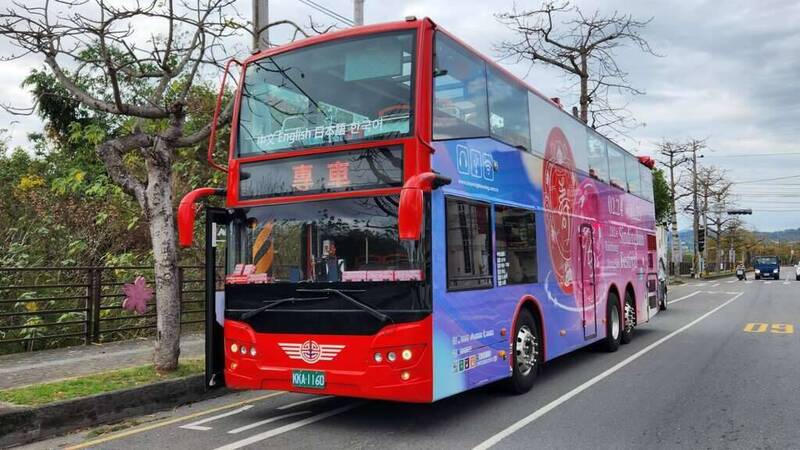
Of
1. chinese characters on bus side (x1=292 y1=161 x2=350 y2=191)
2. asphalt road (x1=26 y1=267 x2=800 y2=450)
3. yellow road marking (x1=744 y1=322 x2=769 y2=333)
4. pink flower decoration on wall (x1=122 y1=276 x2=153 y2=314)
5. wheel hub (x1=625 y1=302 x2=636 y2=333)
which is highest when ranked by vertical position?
chinese characters on bus side (x1=292 y1=161 x2=350 y2=191)

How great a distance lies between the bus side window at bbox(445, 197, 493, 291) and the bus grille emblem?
1.28 metres

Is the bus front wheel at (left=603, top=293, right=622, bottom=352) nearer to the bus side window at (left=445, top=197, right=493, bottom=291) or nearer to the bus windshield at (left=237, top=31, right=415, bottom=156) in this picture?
the bus side window at (left=445, top=197, right=493, bottom=291)

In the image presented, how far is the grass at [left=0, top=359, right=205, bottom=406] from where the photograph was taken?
6637 mm

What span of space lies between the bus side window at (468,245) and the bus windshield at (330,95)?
42.3 inches

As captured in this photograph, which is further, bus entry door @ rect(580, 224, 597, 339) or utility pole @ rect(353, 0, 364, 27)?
utility pole @ rect(353, 0, 364, 27)

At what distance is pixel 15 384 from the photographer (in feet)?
24.8

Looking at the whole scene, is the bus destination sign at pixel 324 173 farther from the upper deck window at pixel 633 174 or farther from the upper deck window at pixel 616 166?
the upper deck window at pixel 633 174

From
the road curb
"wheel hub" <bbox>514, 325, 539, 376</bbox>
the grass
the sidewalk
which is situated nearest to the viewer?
the road curb

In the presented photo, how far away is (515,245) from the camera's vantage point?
303 inches

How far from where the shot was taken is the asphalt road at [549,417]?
584cm

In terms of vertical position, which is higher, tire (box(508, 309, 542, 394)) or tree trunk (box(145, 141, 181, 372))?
tree trunk (box(145, 141, 181, 372))

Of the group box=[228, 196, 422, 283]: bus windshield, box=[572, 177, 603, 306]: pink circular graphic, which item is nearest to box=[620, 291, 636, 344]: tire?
box=[572, 177, 603, 306]: pink circular graphic

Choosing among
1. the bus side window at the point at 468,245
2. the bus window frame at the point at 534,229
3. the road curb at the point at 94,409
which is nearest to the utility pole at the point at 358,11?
the bus window frame at the point at 534,229

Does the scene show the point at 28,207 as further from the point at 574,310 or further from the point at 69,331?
the point at 574,310
